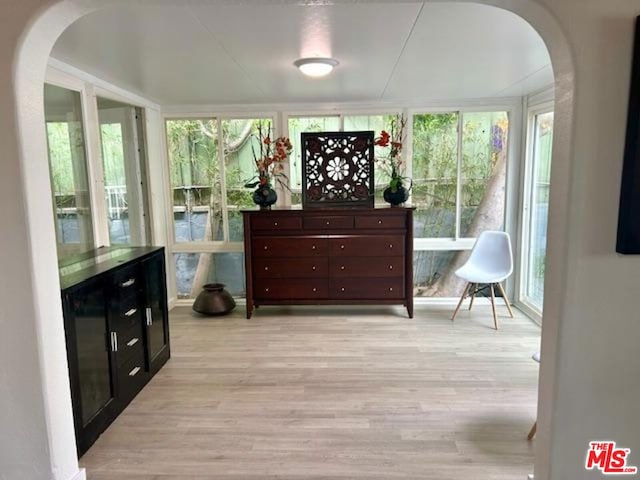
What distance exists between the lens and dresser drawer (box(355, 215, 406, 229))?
403 cm

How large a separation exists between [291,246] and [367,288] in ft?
2.78

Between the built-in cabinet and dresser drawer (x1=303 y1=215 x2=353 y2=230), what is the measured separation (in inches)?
56.5

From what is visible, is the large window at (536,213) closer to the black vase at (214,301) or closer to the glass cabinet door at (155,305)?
the black vase at (214,301)

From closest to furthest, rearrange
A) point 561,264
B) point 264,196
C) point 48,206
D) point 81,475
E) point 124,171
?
point 561,264 < point 48,206 < point 81,475 < point 124,171 < point 264,196

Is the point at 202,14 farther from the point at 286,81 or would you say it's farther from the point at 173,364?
the point at 173,364

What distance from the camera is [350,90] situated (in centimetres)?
378

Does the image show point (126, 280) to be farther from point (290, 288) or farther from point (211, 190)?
point (211, 190)

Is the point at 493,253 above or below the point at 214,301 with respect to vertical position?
above

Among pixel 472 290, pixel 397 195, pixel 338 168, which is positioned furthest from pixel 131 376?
pixel 472 290

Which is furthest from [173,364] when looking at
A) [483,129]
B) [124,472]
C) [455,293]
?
[483,129]

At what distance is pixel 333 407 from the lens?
8.40ft

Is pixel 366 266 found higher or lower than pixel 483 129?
lower

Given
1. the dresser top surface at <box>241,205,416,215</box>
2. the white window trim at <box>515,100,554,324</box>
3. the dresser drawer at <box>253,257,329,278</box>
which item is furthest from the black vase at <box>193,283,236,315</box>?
the white window trim at <box>515,100,554,324</box>

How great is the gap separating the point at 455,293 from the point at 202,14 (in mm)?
3835
